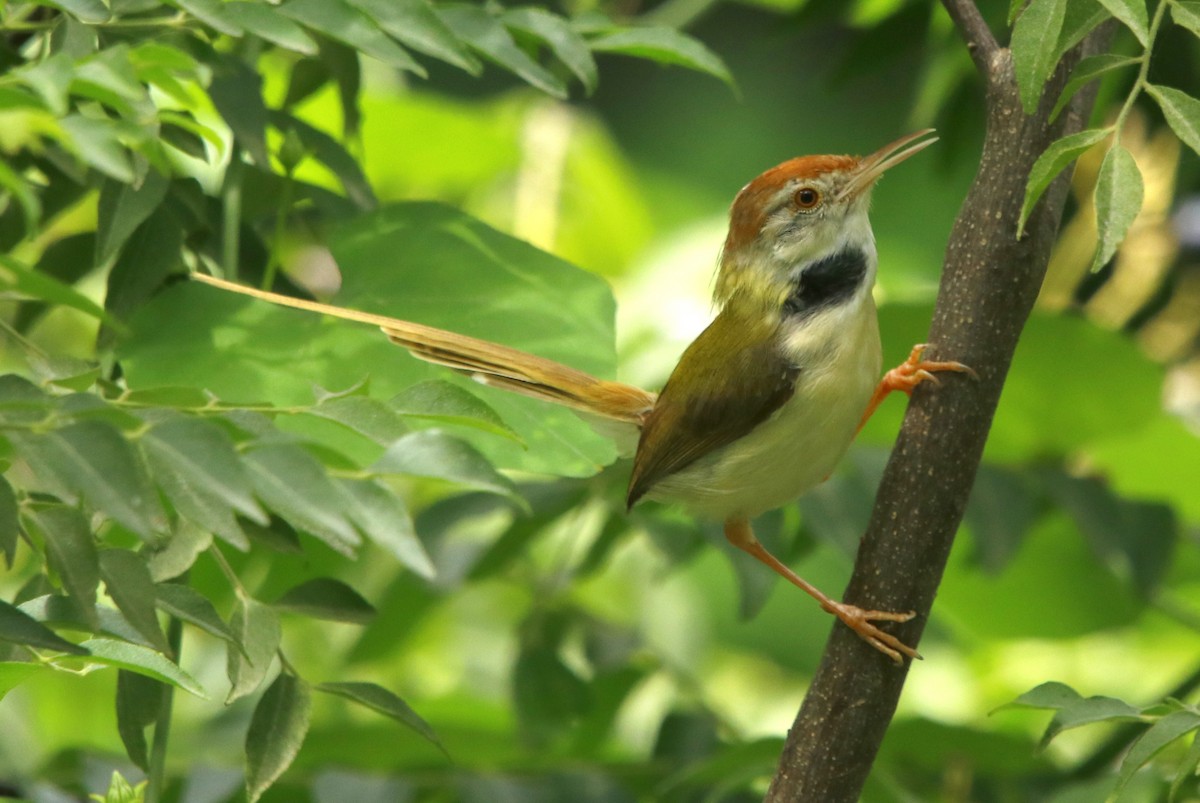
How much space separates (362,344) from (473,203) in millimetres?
2427

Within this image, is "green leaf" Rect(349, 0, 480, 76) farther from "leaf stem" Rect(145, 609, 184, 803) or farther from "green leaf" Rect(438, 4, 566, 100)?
"leaf stem" Rect(145, 609, 184, 803)

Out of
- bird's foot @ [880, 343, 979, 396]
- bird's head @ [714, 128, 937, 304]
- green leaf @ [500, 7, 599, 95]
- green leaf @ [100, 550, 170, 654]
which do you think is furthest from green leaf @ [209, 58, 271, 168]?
bird's head @ [714, 128, 937, 304]

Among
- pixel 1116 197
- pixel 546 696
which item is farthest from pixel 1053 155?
pixel 546 696

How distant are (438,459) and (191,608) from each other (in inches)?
15.6

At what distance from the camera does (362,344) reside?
1.97m

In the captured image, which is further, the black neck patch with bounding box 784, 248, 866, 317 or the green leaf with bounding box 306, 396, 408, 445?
the black neck patch with bounding box 784, 248, 866, 317

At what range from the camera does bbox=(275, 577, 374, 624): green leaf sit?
1701mm

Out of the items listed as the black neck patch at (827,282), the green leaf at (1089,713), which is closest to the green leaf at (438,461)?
the green leaf at (1089,713)

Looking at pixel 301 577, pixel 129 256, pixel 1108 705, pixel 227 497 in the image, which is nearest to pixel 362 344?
pixel 129 256

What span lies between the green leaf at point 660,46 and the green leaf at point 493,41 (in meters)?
0.17

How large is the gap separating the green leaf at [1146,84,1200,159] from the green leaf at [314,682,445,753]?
107 centimetres

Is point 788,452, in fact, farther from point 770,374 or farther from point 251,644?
point 251,644

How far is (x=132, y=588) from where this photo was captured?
131 centimetres

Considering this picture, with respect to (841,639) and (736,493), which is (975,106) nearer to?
(736,493)
